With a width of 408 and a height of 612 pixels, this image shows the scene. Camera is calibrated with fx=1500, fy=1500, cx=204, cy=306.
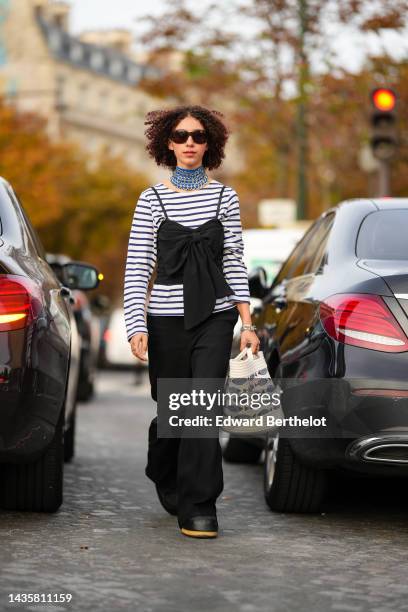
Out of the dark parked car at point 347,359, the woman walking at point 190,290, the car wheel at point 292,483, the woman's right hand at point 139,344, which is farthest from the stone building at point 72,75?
the woman's right hand at point 139,344

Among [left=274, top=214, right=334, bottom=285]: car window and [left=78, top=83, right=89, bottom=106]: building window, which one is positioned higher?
[left=274, top=214, right=334, bottom=285]: car window

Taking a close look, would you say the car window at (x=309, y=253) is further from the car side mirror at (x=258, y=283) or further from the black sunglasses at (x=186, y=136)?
the black sunglasses at (x=186, y=136)

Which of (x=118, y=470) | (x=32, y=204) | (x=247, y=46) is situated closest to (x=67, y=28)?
(x=32, y=204)

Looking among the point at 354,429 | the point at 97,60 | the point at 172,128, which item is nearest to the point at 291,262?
the point at 172,128

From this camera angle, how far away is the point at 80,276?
8867 mm

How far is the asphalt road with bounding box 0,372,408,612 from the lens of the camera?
5109 mm

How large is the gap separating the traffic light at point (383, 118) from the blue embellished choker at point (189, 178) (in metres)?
8.77

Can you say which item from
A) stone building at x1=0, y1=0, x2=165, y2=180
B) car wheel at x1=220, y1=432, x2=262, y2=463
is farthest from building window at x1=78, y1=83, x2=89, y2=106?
car wheel at x1=220, y1=432, x2=262, y2=463

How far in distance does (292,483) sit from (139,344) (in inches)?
46.2

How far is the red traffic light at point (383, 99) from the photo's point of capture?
49.8 feet

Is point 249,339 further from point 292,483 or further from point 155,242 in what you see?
point 292,483

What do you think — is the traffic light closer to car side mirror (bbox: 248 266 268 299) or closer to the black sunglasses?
car side mirror (bbox: 248 266 268 299)

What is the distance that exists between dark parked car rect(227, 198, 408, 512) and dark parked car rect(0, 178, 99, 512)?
3.45 ft

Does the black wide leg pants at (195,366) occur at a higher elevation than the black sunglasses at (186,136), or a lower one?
lower
